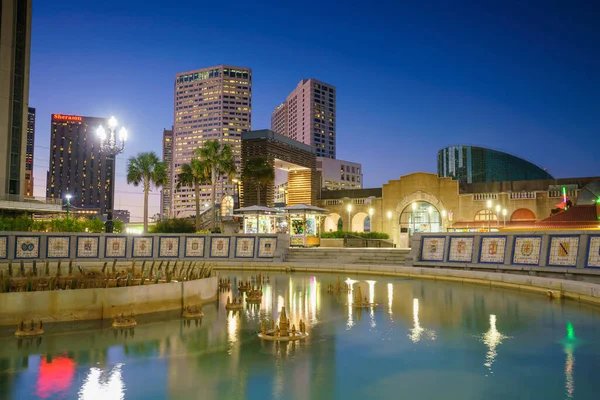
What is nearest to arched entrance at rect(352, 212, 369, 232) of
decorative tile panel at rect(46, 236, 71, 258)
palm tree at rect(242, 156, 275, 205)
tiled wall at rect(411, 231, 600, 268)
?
palm tree at rect(242, 156, 275, 205)

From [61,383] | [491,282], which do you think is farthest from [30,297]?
[491,282]

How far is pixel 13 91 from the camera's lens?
5562 centimetres

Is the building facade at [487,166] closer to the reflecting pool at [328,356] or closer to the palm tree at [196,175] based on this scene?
the palm tree at [196,175]

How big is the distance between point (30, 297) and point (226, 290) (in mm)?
7823

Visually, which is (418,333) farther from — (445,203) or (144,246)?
(445,203)

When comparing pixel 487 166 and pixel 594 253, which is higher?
pixel 487 166

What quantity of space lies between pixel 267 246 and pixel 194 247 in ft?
15.1

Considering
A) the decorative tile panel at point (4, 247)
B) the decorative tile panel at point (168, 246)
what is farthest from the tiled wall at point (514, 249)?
the decorative tile panel at point (4, 247)

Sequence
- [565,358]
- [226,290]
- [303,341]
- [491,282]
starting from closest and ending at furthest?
[565,358], [303,341], [226,290], [491,282]

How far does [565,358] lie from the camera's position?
876 cm

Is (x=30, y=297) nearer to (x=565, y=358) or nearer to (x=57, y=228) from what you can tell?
(x=565, y=358)

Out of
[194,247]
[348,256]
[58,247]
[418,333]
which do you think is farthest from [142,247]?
[418,333]

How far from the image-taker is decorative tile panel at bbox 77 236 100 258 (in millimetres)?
26830

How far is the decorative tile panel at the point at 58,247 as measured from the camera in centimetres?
2622
